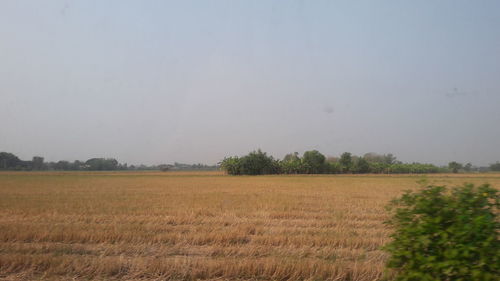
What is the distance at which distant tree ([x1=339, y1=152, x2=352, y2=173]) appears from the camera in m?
107

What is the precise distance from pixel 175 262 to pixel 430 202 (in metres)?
4.72

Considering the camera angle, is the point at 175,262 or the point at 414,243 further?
the point at 175,262

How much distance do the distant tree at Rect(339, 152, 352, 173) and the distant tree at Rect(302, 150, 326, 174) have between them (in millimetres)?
6805

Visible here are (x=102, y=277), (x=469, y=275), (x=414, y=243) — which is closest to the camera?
(x=469, y=275)

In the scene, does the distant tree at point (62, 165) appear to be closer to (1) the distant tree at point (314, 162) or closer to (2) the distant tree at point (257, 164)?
(2) the distant tree at point (257, 164)

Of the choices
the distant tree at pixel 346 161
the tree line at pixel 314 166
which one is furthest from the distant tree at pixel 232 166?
the distant tree at pixel 346 161

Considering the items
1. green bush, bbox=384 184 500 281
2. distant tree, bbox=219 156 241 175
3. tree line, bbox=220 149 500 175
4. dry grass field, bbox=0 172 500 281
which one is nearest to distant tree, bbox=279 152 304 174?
tree line, bbox=220 149 500 175

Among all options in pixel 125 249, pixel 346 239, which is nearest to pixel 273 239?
pixel 346 239

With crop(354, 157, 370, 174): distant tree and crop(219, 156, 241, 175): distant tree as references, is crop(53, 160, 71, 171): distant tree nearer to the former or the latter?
crop(219, 156, 241, 175): distant tree

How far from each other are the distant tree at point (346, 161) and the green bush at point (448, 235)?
106266mm

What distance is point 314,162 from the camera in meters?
104

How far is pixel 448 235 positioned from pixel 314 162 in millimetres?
101602

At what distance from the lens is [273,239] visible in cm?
908

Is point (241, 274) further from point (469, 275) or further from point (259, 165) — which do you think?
point (259, 165)
